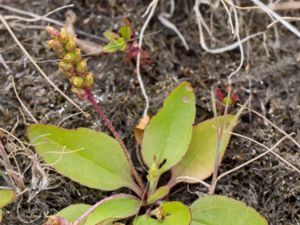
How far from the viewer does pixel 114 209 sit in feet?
5.33

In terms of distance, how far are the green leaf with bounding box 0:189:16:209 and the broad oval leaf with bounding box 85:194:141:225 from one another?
0.24 m

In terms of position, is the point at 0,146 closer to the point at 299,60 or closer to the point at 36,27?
the point at 36,27

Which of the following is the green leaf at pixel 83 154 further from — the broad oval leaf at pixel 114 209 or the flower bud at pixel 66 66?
the flower bud at pixel 66 66

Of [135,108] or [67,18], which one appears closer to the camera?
[135,108]

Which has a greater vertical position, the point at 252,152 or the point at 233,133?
the point at 233,133

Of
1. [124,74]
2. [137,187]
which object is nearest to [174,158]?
[137,187]

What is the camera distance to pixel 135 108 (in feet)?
6.15

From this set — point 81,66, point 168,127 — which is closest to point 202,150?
point 168,127

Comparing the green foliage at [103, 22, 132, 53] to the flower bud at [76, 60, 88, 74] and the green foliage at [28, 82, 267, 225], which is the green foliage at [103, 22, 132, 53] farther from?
the flower bud at [76, 60, 88, 74]

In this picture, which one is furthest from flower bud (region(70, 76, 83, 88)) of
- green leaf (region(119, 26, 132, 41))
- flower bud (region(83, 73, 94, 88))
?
green leaf (region(119, 26, 132, 41))

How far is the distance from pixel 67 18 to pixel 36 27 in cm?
11

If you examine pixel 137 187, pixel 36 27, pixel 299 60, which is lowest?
pixel 137 187

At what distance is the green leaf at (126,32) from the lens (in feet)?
6.10

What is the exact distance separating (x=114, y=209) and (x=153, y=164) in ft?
0.55
